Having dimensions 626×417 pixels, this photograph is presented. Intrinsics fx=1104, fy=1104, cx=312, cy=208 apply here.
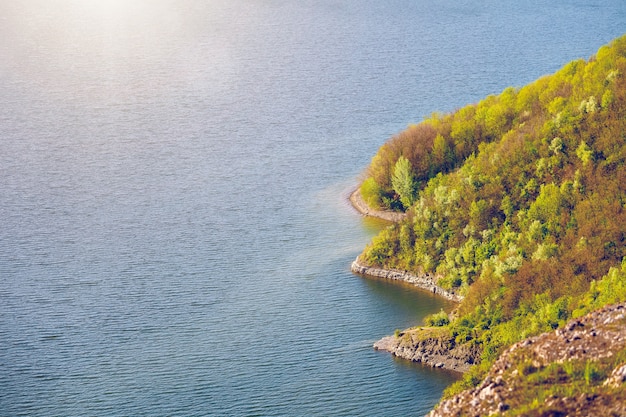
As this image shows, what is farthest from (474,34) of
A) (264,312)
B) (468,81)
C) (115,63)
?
(264,312)

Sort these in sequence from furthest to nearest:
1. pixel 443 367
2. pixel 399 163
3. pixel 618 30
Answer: pixel 618 30 < pixel 399 163 < pixel 443 367

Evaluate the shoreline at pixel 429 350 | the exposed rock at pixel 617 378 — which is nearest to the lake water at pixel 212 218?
the shoreline at pixel 429 350

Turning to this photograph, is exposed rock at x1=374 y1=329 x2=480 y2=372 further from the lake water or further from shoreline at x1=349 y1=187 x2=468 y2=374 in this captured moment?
the lake water

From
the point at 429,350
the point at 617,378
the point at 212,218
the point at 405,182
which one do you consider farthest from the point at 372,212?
the point at 617,378

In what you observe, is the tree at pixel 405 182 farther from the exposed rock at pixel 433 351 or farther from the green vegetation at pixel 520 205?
the exposed rock at pixel 433 351

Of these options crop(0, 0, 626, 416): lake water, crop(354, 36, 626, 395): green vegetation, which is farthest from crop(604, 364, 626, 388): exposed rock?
crop(0, 0, 626, 416): lake water

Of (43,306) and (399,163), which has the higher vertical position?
(399,163)

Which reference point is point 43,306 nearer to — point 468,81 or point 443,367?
point 443,367
